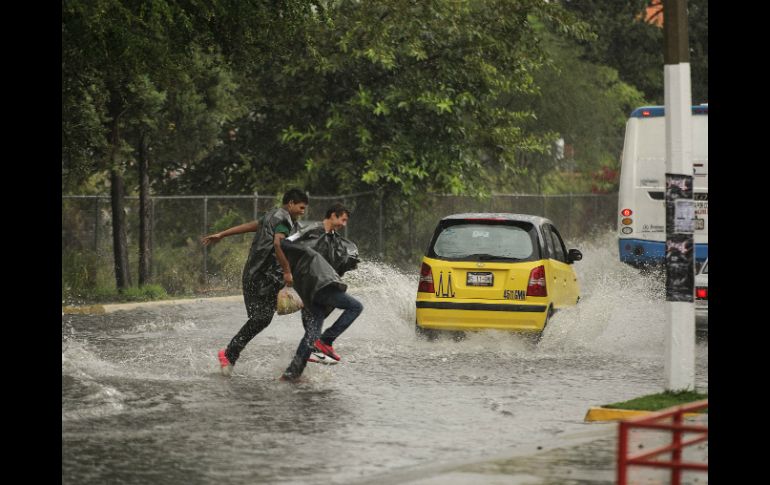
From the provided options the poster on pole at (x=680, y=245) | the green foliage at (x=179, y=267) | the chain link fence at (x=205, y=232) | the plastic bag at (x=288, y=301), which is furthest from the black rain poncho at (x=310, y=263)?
the green foliage at (x=179, y=267)

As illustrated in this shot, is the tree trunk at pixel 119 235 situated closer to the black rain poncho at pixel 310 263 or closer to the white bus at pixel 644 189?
the white bus at pixel 644 189

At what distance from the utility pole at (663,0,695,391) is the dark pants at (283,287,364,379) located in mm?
3358

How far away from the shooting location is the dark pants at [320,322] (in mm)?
14180

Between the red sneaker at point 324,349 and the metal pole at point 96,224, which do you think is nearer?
the red sneaker at point 324,349

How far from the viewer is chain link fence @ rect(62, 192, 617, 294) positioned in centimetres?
2722

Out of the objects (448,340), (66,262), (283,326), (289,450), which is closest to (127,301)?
(66,262)

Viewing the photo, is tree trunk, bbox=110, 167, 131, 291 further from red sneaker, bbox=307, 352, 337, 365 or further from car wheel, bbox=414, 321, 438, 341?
red sneaker, bbox=307, 352, 337, 365

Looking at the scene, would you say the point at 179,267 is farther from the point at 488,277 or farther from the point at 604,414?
the point at 604,414

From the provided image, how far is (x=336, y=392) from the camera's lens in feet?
44.8

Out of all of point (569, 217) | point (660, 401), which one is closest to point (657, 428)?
point (660, 401)

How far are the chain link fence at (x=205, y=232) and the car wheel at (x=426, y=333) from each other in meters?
9.69

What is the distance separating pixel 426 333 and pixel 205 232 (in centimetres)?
1255

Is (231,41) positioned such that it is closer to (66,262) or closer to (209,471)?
(66,262)
